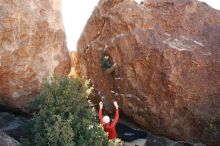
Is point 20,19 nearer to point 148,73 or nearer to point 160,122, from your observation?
point 148,73

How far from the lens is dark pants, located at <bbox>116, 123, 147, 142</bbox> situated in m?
15.8

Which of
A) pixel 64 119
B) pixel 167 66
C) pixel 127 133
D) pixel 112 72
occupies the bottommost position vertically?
pixel 127 133

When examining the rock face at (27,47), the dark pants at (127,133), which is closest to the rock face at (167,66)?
the dark pants at (127,133)

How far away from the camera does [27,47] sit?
14016 mm

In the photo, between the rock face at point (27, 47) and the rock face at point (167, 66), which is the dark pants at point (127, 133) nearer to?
the rock face at point (167, 66)

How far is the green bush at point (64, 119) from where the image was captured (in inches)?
481

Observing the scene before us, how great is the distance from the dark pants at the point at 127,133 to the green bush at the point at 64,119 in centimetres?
266

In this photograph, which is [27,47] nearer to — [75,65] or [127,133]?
[127,133]

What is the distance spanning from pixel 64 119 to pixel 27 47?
280 cm

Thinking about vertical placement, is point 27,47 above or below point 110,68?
above

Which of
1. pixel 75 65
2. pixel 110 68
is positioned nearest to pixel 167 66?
pixel 110 68

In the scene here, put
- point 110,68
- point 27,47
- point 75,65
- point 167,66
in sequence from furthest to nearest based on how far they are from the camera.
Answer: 1. point 75,65
2. point 110,68
3. point 167,66
4. point 27,47

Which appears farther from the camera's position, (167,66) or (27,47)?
(167,66)

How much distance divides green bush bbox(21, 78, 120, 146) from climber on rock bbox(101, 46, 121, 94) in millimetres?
2887
